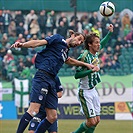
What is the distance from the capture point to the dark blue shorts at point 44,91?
9.90 metres

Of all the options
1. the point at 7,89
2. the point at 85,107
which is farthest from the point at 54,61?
the point at 7,89

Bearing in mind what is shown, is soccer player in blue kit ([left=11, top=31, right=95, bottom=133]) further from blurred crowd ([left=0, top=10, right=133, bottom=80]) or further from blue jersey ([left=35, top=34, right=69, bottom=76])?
blurred crowd ([left=0, top=10, right=133, bottom=80])

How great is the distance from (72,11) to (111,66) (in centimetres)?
282

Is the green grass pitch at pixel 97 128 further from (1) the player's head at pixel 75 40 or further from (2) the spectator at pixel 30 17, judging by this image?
(2) the spectator at pixel 30 17

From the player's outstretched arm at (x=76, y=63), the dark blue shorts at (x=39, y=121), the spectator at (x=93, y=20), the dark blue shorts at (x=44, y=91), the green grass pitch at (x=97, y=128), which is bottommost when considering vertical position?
the green grass pitch at (x=97, y=128)

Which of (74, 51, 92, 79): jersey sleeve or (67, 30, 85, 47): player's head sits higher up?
(67, 30, 85, 47): player's head

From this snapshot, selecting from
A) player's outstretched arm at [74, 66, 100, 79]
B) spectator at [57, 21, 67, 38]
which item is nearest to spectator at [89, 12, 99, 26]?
spectator at [57, 21, 67, 38]

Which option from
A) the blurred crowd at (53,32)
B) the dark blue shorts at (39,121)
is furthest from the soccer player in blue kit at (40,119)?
the blurred crowd at (53,32)

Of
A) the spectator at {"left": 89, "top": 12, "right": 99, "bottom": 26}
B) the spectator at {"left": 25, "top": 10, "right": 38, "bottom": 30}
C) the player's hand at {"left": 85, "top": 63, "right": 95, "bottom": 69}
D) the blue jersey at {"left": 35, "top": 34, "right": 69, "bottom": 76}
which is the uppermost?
the spectator at {"left": 25, "top": 10, "right": 38, "bottom": 30}

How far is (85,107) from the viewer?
11125 millimetres

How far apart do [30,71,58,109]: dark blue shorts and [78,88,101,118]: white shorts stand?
113 centimetres

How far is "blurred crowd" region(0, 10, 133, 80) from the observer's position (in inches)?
860

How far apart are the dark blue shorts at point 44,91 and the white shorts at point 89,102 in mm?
1131

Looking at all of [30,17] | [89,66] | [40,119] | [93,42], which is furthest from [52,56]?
[30,17]
